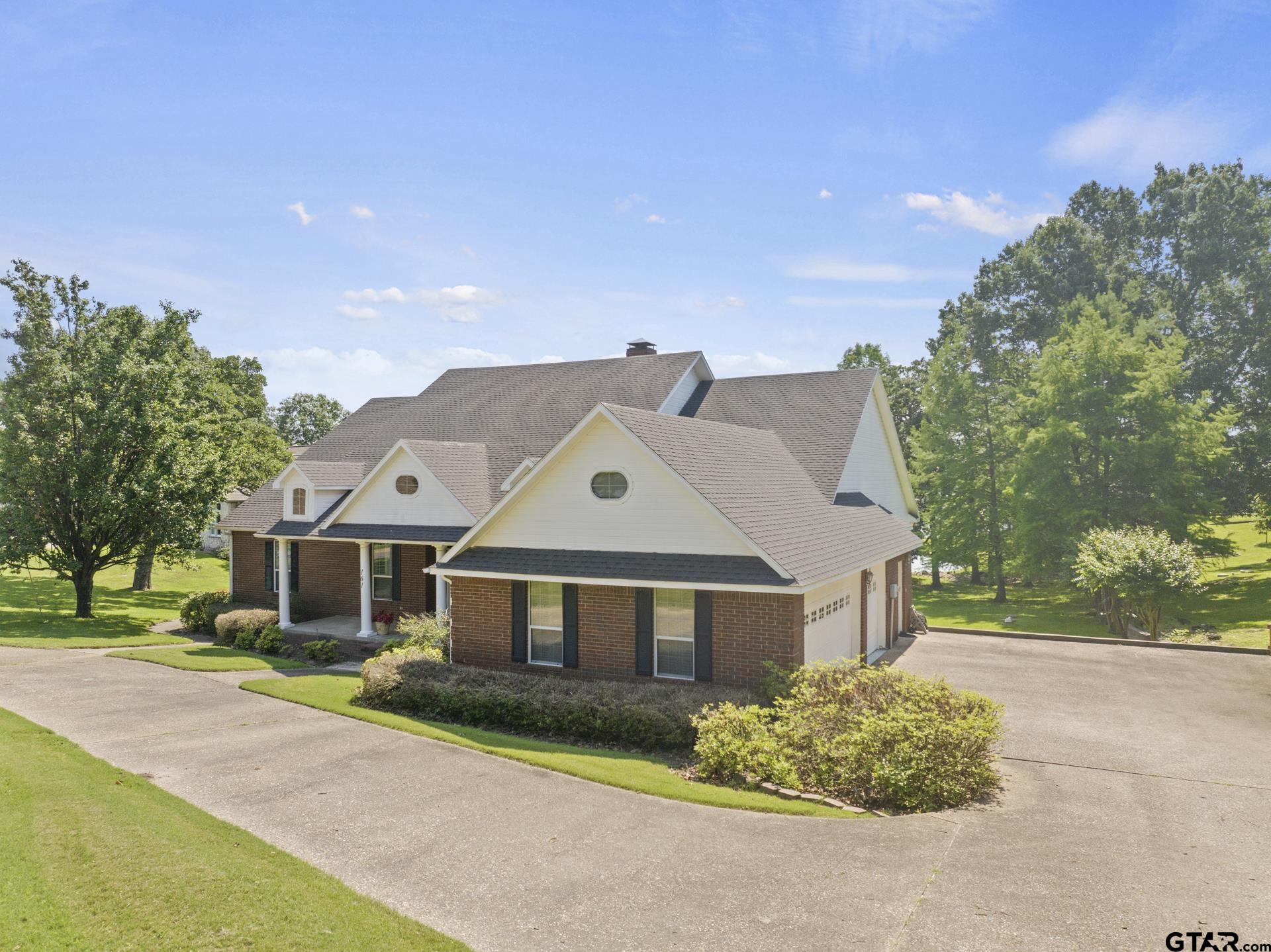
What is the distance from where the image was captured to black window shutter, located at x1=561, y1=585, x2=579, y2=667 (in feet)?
54.7

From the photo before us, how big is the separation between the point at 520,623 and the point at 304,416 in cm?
7393

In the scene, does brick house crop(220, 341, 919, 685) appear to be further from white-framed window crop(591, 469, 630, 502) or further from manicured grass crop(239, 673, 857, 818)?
manicured grass crop(239, 673, 857, 818)

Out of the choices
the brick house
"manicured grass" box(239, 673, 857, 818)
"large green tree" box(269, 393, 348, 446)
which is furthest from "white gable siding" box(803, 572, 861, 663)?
"large green tree" box(269, 393, 348, 446)

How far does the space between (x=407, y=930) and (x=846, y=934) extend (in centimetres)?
380

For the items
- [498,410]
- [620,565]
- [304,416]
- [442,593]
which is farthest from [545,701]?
[304,416]

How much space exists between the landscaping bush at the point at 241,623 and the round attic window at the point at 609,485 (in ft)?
43.9

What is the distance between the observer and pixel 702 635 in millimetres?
15461

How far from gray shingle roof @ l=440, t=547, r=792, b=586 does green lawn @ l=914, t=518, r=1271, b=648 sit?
17001 mm

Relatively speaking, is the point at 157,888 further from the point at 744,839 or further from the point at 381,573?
the point at 381,573

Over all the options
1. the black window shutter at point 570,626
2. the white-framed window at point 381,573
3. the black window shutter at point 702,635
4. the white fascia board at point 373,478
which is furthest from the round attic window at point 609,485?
the white-framed window at point 381,573

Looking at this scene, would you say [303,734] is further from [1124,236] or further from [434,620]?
[1124,236]

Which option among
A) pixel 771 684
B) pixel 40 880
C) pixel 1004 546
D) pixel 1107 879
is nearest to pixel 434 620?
pixel 771 684

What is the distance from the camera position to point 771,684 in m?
14.3

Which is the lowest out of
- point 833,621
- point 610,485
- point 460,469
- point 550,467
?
point 833,621
